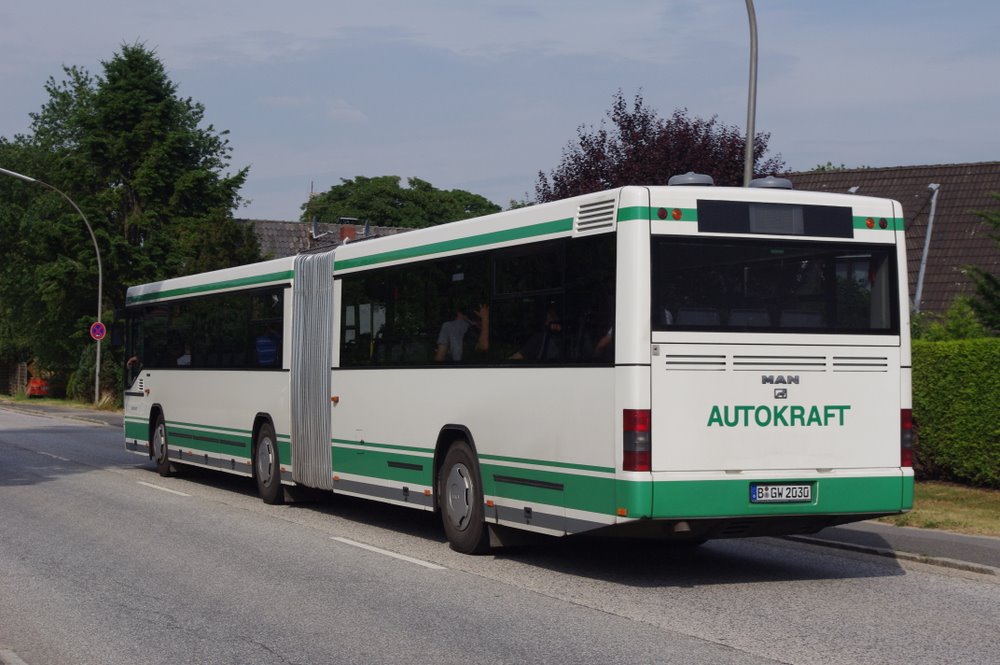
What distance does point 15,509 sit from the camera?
1652 cm

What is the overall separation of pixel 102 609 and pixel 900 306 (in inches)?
249

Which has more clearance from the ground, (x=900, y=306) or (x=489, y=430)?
(x=900, y=306)

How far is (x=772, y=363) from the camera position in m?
10.6

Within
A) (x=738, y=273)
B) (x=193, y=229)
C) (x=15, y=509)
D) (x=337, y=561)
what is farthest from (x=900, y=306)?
(x=193, y=229)

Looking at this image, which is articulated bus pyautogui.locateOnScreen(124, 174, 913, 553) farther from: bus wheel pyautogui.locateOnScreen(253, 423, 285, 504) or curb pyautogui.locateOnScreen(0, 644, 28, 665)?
bus wheel pyautogui.locateOnScreen(253, 423, 285, 504)

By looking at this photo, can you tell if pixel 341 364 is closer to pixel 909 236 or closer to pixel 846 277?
pixel 846 277

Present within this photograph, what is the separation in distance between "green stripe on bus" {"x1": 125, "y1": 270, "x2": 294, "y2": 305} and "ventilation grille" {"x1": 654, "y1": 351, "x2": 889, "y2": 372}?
25.6 feet

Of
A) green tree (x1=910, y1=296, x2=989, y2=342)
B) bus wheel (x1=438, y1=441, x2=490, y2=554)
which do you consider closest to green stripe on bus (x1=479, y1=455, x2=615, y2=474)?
bus wheel (x1=438, y1=441, x2=490, y2=554)

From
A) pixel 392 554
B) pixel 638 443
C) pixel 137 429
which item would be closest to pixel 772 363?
pixel 638 443

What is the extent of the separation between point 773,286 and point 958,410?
8.59 m

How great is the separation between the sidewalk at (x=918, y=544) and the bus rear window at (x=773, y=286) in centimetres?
227

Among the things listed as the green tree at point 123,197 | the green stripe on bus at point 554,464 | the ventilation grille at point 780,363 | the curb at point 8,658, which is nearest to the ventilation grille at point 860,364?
the ventilation grille at point 780,363

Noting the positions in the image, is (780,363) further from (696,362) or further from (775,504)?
(775,504)

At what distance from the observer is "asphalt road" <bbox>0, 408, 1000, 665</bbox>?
8172 mm
